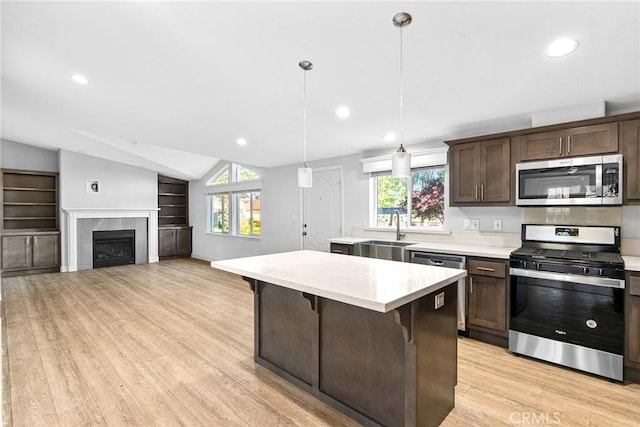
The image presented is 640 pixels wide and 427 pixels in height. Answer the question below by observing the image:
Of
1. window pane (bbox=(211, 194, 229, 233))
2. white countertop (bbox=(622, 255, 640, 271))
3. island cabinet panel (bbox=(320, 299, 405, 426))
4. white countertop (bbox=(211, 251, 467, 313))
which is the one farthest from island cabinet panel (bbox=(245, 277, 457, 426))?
Result: window pane (bbox=(211, 194, 229, 233))

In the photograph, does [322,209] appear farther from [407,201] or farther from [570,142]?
[570,142]

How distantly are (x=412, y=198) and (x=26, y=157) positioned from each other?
8.29 metres

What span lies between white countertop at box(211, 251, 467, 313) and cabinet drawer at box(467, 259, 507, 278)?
3.72ft

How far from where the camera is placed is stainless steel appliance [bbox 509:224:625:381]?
242 centimetres

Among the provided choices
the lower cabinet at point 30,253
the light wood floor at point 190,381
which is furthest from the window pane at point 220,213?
the light wood floor at point 190,381

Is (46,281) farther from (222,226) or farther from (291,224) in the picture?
(291,224)

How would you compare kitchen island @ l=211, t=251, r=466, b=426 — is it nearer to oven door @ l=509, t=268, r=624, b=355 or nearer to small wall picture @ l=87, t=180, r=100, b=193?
oven door @ l=509, t=268, r=624, b=355

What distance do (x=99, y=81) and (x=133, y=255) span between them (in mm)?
5544

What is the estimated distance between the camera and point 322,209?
5.47 m

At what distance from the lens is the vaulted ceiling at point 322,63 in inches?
80.4

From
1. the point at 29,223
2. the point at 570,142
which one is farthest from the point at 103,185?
the point at 570,142

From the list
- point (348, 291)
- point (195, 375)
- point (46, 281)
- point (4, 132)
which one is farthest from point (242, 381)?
point (4, 132)

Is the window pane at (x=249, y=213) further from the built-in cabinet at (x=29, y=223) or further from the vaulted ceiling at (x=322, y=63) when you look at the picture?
the built-in cabinet at (x=29, y=223)

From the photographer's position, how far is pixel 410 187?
432cm
